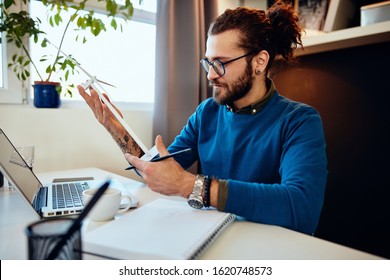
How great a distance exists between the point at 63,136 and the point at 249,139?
0.89 meters

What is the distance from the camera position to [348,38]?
1311 mm

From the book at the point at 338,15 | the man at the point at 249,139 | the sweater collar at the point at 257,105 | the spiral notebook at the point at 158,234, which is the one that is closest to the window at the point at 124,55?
the man at the point at 249,139

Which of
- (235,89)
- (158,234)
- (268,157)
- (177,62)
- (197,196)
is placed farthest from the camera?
(177,62)

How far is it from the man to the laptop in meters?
0.19

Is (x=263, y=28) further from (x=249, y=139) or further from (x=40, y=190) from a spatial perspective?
(x=40, y=190)

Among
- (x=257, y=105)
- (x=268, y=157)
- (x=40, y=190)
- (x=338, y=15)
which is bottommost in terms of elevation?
(x=40, y=190)

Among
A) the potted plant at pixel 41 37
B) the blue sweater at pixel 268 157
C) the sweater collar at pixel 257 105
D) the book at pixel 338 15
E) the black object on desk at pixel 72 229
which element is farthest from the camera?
the book at pixel 338 15

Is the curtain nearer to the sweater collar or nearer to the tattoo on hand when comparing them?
the tattoo on hand

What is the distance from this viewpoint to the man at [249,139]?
67 centimetres

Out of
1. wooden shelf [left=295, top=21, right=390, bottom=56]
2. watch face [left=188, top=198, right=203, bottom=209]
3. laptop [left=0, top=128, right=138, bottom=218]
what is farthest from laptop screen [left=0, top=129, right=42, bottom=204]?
wooden shelf [left=295, top=21, right=390, bottom=56]

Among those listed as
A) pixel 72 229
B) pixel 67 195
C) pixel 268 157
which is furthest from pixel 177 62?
pixel 72 229

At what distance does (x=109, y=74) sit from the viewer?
1.67 metres

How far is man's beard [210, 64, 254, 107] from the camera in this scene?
3.41ft

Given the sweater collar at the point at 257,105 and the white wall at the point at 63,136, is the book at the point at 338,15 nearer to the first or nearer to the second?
the sweater collar at the point at 257,105
